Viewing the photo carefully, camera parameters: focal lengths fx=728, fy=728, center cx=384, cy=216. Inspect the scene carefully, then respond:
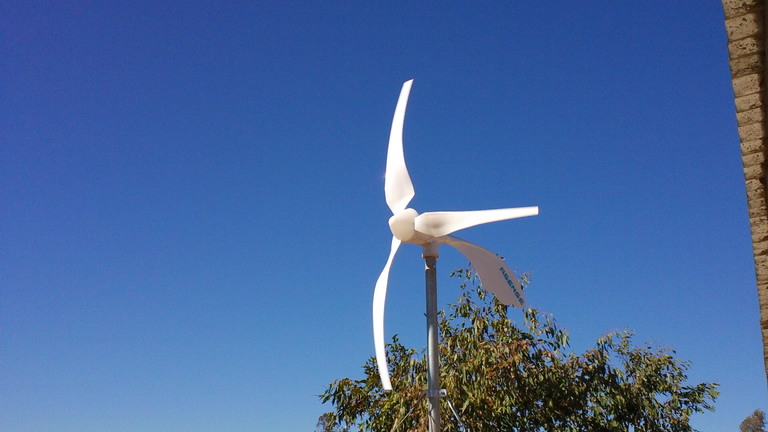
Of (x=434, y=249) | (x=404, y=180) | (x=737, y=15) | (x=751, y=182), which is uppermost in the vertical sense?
(x=404, y=180)

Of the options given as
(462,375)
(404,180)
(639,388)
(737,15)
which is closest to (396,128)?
(404,180)

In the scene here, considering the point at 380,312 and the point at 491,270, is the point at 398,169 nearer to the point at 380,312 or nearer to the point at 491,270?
the point at 491,270

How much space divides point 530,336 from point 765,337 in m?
11.4

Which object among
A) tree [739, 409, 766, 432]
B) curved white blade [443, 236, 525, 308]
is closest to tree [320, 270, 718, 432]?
curved white blade [443, 236, 525, 308]

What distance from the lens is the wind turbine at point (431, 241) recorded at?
10.5 metres

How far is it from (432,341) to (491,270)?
1.49 meters

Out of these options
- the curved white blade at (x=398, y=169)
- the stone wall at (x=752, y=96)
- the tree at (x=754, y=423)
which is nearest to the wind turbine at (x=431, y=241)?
the curved white blade at (x=398, y=169)

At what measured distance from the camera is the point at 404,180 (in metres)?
11.7

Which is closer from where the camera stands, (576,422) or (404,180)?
(404,180)

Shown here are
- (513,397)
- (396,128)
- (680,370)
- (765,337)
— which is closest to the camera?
(765,337)

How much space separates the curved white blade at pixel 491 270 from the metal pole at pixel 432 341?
1.34ft

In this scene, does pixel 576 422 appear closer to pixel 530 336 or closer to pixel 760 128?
pixel 530 336

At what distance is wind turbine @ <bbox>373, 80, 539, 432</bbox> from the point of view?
1045cm

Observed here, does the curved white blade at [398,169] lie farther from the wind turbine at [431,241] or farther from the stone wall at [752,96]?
the stone wall at [752,96]
